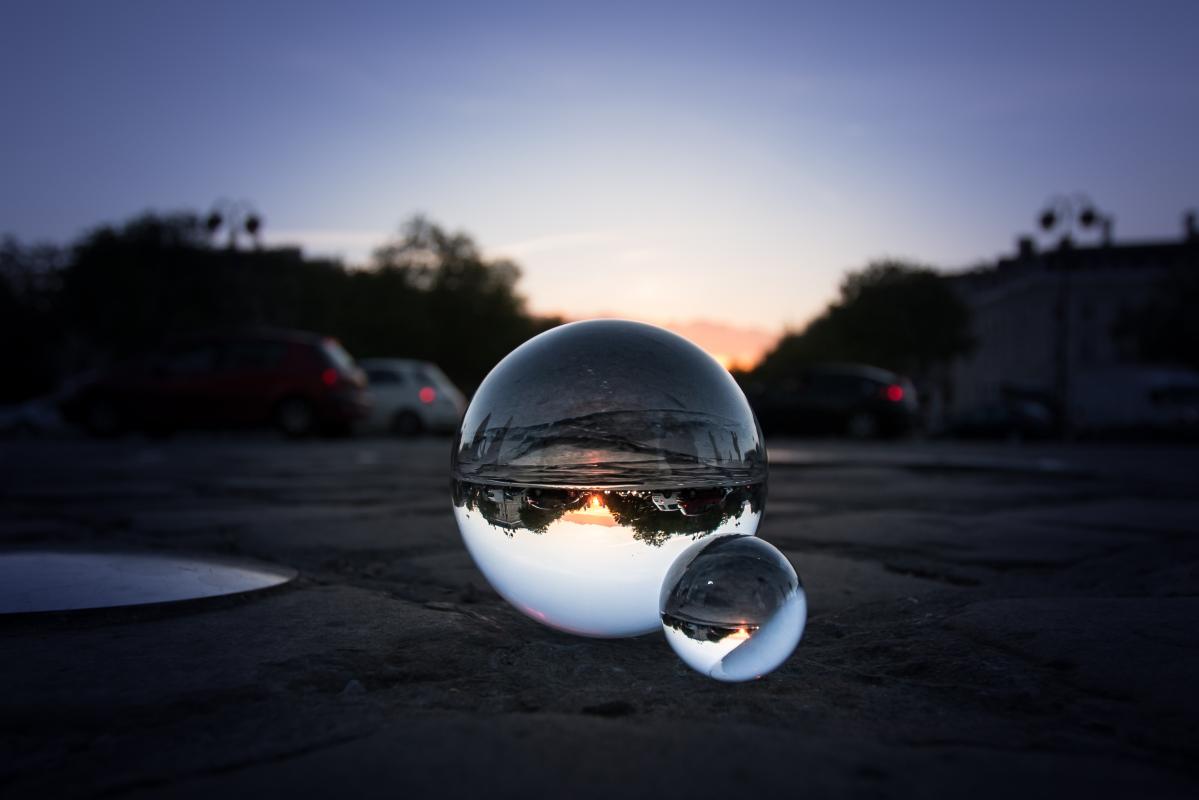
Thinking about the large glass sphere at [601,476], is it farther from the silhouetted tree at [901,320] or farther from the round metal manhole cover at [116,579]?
the silhouetted tree at [901,320]

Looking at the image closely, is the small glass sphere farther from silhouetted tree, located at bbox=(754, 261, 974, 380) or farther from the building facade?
silhouetted tree, located at bbox=(754, 261, 974, 380)

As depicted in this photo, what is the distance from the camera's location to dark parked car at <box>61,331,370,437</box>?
498 inches

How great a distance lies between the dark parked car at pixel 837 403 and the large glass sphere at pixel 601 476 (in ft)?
53.6

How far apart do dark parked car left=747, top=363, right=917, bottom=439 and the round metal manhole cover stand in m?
15.9

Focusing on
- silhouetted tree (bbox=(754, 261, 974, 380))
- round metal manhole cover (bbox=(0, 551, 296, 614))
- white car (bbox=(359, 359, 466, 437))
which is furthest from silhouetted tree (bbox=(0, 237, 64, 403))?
round metal manhole cover (bbox=(0, 551, 296, 614))

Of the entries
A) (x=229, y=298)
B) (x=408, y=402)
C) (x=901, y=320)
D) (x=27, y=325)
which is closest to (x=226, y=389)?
(x=408, y=402)

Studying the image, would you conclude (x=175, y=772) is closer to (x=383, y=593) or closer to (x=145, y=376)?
(x=383, y=593)

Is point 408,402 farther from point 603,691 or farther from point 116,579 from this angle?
point 603,691

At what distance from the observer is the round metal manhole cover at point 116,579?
5.90ft

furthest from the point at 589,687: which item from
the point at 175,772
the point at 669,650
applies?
the point at 175,772

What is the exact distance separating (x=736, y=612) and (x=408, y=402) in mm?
15770

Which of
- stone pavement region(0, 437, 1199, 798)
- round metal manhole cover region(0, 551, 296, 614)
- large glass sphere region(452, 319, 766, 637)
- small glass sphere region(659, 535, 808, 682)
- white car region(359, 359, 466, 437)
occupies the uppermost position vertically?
white car region(359, 359, 466, 437)

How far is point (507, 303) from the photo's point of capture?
58.4 meters

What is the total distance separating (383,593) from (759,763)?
125 centimetres
